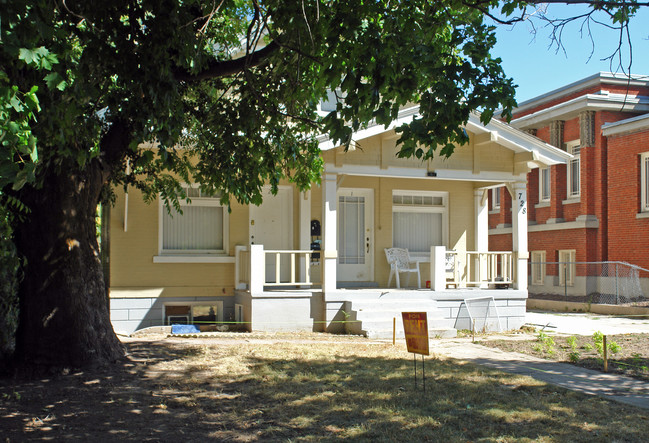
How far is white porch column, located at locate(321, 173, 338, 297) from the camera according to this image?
1340 centimetres

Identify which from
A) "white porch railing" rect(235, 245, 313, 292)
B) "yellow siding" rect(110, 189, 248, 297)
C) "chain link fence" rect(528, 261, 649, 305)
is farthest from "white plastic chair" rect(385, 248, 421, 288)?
"chain link fence" rect(528, 261, 649, 305)

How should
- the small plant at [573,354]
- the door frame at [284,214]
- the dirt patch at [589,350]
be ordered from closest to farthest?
the dirt patch at [589,350], the small plant at [573,354], the door frame at [284,214]

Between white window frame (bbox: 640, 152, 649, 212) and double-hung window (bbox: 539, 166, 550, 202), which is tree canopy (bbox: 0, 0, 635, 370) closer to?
white window frame (bbox: 640, 152, 649, 212)

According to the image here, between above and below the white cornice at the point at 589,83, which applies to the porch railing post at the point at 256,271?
below

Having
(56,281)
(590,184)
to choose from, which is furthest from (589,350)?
(590,184)

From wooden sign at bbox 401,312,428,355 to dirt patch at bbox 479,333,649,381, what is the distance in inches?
139

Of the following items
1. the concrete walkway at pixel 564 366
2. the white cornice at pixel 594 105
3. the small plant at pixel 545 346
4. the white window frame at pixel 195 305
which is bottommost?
the concrete walkway at pixel 564 366

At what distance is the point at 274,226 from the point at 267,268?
1.02 m

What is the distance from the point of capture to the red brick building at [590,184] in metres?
20.5

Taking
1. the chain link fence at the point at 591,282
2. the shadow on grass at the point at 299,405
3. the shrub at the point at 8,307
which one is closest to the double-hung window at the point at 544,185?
the chain link fence at the point at 591,282

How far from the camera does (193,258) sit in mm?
14164

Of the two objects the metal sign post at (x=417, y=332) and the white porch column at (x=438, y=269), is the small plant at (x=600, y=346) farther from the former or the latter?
the white porch column at (x=438, y=269)

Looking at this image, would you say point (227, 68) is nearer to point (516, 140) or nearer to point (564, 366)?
point (564, 366)

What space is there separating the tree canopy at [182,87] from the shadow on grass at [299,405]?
135 centimetres
